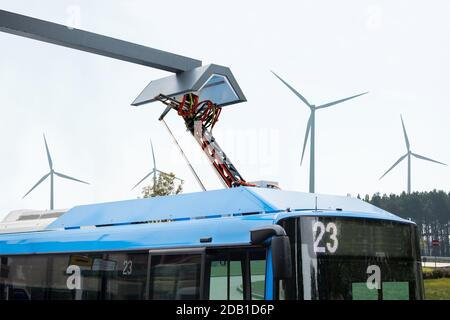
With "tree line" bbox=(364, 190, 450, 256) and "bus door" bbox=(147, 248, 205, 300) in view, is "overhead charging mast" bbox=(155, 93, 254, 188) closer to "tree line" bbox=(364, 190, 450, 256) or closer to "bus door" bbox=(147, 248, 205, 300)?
"bus door" bbox=(147, 248, 205, 300)

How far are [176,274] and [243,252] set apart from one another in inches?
48.8

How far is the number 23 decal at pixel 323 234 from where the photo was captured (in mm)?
9550

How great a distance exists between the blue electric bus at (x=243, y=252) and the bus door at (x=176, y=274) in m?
0.02

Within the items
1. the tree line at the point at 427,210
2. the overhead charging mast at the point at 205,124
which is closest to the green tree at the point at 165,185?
the overhead charging mast at the point at 205,124

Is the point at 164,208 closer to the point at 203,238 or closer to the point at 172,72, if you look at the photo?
the point at 203,238

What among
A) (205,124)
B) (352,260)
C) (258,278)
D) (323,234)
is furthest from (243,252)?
(205,124)

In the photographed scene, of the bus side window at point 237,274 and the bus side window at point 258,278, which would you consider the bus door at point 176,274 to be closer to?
the bus side window at point 237,274

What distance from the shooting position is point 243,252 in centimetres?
967

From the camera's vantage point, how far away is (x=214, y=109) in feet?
56.4

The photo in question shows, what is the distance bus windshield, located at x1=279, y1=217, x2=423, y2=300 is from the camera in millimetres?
9312

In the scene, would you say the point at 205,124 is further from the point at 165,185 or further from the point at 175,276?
the point at 165,185

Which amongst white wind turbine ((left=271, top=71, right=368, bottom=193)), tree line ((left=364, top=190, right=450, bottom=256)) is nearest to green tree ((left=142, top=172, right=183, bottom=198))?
white wind turbine ((left=271, top=71, right=368, bottom=193))

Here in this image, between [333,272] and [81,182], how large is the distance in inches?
1848

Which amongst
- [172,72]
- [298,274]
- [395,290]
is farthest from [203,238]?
[172,72]
